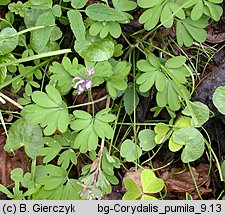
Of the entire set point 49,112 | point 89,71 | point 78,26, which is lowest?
point 49,112

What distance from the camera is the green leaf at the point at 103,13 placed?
172cm

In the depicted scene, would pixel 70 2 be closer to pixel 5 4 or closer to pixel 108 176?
pixel 5 4

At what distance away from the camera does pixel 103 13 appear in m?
1.74

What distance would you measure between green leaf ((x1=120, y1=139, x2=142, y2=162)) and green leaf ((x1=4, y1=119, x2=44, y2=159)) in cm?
31

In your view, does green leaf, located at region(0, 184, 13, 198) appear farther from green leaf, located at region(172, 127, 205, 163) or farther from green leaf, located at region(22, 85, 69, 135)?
green leaf, located at region(172, 127, 205, 163)

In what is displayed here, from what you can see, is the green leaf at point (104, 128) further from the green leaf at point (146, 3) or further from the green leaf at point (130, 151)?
the green leaf at point (146, 3)

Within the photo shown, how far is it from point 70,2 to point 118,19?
285 mm

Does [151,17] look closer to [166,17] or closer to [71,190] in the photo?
[166,17]

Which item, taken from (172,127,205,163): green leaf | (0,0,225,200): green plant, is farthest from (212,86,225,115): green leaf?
(172,127,205,163): green leaf

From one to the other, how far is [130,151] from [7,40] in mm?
617

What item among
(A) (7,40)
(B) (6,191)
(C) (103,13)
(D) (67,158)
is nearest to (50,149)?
(D) (67,158)

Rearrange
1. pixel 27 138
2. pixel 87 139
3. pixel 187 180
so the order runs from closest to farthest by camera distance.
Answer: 1. pixel 87 139
2. pixel 27 138
3. pixel 187 180

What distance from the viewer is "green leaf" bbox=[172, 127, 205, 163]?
1.75 m

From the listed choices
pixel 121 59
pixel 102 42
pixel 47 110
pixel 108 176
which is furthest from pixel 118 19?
pixel 108 176
